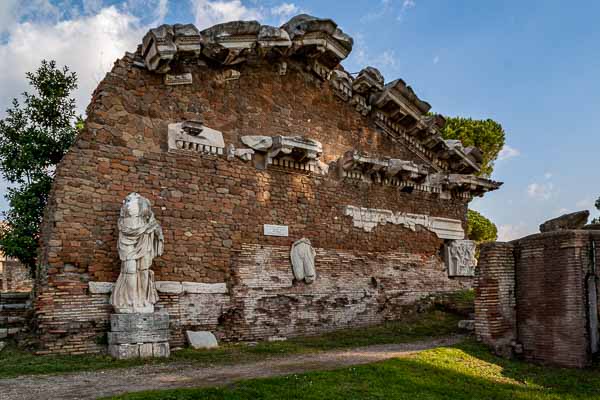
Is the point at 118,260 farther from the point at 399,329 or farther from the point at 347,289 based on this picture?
the point at 399,329

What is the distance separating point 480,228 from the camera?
29531 millimetres

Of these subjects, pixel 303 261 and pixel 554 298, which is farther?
pixel 303 261

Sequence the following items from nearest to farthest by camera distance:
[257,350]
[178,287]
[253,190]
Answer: [257,350] < [178,287] < [253,190]

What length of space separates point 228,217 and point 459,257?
8010 millimetres

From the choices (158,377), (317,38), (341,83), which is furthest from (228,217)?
(341,83)

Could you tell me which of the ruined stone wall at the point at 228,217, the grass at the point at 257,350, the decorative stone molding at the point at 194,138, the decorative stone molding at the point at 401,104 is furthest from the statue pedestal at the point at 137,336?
the decorative stone molding at the point at 401,104

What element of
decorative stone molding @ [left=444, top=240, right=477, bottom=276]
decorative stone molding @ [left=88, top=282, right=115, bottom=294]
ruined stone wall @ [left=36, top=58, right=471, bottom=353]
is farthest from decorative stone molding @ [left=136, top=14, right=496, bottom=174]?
decorative stone molding @ [left=88, top=282, right=115, bottom=294]

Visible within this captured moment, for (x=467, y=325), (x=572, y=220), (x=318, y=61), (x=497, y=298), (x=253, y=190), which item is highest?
(x=318, y=61)

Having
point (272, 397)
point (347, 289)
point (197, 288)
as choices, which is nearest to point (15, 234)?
point (197, 288)

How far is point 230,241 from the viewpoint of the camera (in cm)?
1212

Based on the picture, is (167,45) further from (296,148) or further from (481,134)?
(481,134)

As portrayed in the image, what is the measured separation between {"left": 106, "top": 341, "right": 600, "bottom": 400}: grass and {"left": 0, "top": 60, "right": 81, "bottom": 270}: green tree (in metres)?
7.92

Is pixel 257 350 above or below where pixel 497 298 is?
below

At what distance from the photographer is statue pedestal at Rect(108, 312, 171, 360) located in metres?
9.51
